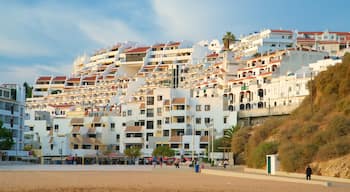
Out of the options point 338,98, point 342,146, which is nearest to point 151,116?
point 338,98

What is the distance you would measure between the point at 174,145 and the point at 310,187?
6720 centimetres

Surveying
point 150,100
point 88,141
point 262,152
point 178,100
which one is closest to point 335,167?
point 262,152

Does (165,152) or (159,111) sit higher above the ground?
(159,111)

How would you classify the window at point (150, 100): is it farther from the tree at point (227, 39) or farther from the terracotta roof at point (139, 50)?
the terracotta roof at point (139, 50)

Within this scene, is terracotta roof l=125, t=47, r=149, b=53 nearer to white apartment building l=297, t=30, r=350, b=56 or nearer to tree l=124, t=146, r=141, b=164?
white apartment building l=297, t=30, r=350, b=56

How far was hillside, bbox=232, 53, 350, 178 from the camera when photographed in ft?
154

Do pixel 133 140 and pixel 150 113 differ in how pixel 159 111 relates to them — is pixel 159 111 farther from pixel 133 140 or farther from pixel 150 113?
pixel 133 140

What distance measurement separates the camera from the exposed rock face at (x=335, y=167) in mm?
43500

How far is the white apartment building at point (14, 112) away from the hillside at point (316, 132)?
3672cm

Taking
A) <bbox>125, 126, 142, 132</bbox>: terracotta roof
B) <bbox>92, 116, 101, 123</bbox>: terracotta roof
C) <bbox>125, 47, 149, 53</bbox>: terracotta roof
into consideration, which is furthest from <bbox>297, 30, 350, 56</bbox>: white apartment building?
<bbox>92, 116, 101, 123</bbox>: terracotta roof

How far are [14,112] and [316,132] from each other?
56.8 meters

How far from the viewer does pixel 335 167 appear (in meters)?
44.6

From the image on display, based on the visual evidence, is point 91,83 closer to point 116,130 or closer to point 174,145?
point 116,130

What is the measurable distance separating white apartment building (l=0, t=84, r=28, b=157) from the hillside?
36.7m
